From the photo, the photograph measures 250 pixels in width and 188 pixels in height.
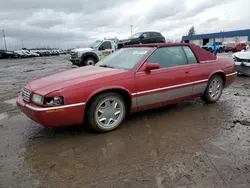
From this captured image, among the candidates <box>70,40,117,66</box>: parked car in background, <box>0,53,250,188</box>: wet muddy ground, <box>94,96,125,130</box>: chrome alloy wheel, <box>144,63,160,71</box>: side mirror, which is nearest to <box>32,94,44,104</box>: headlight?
<box>0,53,250,188</box>: wet muddy ground

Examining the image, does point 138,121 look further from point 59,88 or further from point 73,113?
point 59,88

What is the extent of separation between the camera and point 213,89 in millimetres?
5117

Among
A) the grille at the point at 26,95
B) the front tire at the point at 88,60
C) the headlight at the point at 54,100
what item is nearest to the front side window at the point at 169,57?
the headlight at the point at 54,100

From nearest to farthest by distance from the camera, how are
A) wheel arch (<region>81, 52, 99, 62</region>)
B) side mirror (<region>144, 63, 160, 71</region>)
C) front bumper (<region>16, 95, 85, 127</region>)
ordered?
front bumper (<region>16, 95, 85, 127</region>)
side mirror (<region>144, 63, 160, 71</region>)
wheel arch (<region>81, 52, 99, 62</region>)

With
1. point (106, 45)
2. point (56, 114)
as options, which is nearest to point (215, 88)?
point (56, 114)

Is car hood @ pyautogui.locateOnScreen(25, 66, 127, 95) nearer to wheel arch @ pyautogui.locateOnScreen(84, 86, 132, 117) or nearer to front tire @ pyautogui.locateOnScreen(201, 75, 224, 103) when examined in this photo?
wheel arch @ pyautogui.locateOnScreen(84, 86, 132, 117)

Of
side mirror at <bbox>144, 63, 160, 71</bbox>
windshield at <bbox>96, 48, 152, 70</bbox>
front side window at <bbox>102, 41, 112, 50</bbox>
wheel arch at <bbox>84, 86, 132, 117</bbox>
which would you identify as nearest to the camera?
wheel arch at <bbox>84, 86, 132, 117</bbox>

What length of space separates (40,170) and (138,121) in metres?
2.04

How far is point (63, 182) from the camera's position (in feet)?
7.78

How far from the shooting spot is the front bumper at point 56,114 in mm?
3111

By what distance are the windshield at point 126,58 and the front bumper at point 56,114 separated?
4.10 feet

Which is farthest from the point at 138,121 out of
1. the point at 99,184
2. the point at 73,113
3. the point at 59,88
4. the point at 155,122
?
the point at 99,184

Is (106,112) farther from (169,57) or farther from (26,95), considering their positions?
(169,57)

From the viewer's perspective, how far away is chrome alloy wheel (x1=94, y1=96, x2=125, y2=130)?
354 centimetres
